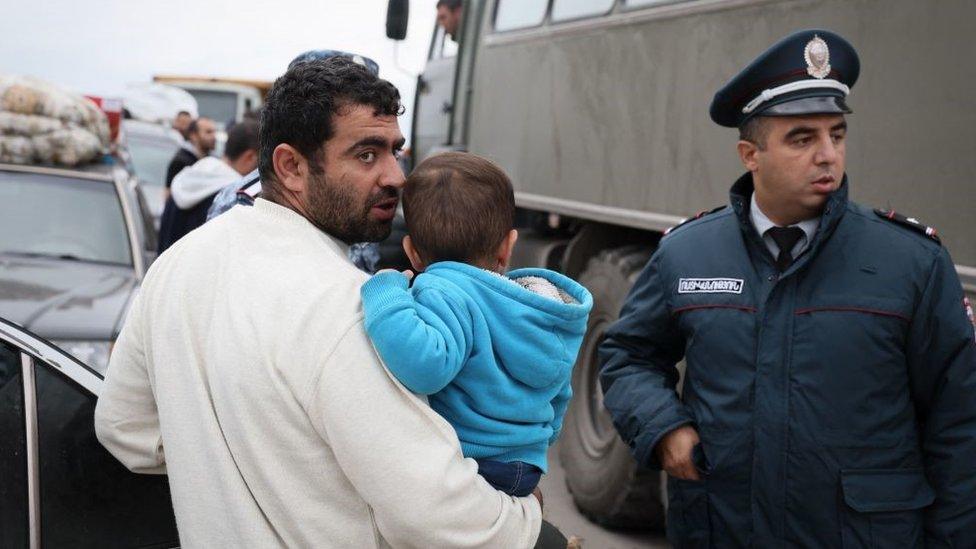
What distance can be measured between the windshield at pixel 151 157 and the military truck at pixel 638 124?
6650mm

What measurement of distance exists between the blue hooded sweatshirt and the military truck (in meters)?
1.92

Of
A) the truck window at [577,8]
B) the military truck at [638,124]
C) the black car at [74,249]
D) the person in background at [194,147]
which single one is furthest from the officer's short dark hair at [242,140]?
the person in background at [194,147]

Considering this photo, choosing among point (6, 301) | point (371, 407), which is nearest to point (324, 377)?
point (371, 407)

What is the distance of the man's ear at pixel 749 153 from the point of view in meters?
2.70

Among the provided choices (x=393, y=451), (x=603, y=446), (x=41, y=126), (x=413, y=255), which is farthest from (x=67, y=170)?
(x=393, y=451)

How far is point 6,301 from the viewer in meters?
4.38

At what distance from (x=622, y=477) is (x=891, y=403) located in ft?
9.33

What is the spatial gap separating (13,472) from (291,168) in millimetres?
980

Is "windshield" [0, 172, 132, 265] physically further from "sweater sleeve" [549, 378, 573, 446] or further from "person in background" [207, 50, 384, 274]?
"sweater sleeve" [549, 378, 573, 446]

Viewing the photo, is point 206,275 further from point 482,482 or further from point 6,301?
point 6,301

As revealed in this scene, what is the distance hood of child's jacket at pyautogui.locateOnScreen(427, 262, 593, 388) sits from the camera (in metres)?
1.82

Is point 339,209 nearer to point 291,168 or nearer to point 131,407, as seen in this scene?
point 291,168

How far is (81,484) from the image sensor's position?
2.27 m

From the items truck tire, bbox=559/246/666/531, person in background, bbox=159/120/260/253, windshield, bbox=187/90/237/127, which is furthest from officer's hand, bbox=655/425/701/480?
windshield, bbox=187/90/237/127
